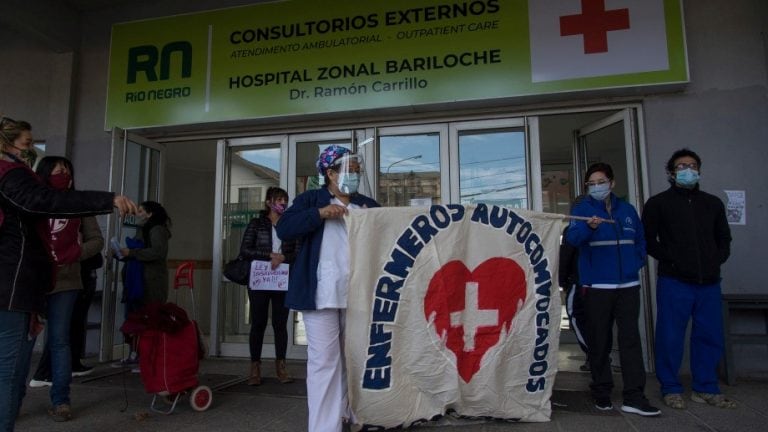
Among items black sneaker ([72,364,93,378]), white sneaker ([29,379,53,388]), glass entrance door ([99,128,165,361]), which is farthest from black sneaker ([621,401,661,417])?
glass entrance door ([99,128,165,361])

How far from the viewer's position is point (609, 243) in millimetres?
3445

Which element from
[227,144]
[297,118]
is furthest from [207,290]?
[297,118]

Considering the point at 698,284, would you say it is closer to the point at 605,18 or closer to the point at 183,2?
the point at 605,18

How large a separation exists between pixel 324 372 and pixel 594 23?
3.90 metres

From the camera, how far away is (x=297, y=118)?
5.41 meters

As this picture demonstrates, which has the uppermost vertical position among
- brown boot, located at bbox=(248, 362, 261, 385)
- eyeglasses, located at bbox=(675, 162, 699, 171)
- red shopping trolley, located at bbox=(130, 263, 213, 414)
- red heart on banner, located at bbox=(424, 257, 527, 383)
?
eyeglasses, located at bbox=(675, 162, 699, 171)

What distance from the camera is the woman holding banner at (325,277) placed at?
2721 millimetres

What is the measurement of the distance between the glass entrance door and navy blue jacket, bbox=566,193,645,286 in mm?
4598

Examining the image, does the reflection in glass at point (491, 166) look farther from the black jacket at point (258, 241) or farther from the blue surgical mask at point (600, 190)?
the black jacket at point (258, 241)

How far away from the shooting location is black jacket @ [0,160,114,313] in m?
2.24

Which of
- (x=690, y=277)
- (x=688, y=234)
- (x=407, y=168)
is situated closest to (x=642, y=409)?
(x=690, y=277)

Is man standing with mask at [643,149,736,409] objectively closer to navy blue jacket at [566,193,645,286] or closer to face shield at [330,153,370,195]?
navy blue jacket at [566,193,645,286]

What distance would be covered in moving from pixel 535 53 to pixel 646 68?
949 millimetres

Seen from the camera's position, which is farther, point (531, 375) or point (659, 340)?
point (659, 340)
